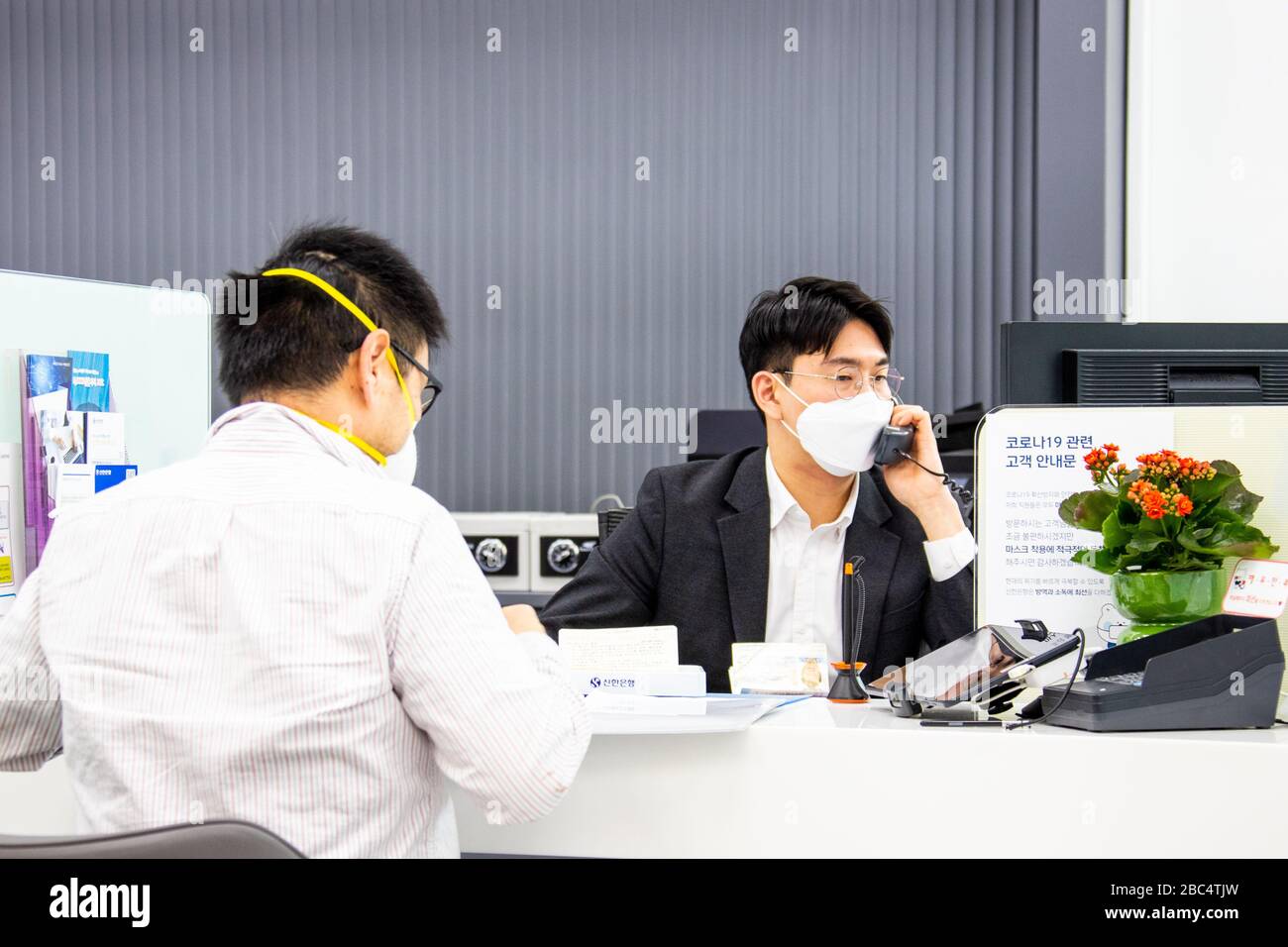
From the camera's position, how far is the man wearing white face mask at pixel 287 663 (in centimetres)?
92

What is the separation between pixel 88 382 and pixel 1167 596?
200 cm

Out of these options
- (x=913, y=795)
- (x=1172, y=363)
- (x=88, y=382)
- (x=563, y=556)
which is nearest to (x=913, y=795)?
(x=913, y=795)

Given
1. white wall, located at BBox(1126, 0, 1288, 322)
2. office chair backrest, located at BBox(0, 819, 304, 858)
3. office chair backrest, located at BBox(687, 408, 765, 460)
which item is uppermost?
white wall, located at BBox(1126, 0, 1288, 322)

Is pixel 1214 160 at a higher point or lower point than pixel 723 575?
higher

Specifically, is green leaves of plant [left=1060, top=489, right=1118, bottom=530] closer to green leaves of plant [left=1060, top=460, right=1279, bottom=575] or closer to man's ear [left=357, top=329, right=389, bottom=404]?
green leaves of plant [left=1060, top=460, right=1279, bottom=575]

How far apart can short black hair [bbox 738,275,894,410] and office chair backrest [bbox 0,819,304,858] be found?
1.44 meters

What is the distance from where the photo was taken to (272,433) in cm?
103

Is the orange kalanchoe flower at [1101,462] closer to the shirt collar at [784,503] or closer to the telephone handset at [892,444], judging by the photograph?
the telephone handset at [892,444]

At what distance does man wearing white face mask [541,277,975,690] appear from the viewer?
1.90 metres

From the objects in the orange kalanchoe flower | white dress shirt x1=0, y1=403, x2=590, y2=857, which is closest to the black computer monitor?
the orange kalanchoe flower

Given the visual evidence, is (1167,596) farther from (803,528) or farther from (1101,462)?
(803,528)

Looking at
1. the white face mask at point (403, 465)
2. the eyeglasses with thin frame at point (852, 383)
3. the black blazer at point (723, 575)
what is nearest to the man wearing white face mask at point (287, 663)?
the white face mask at point (403, 465)

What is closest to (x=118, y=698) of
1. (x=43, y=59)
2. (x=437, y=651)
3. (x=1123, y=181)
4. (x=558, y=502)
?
(x=437, y=651)

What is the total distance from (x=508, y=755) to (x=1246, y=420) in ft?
3.62
